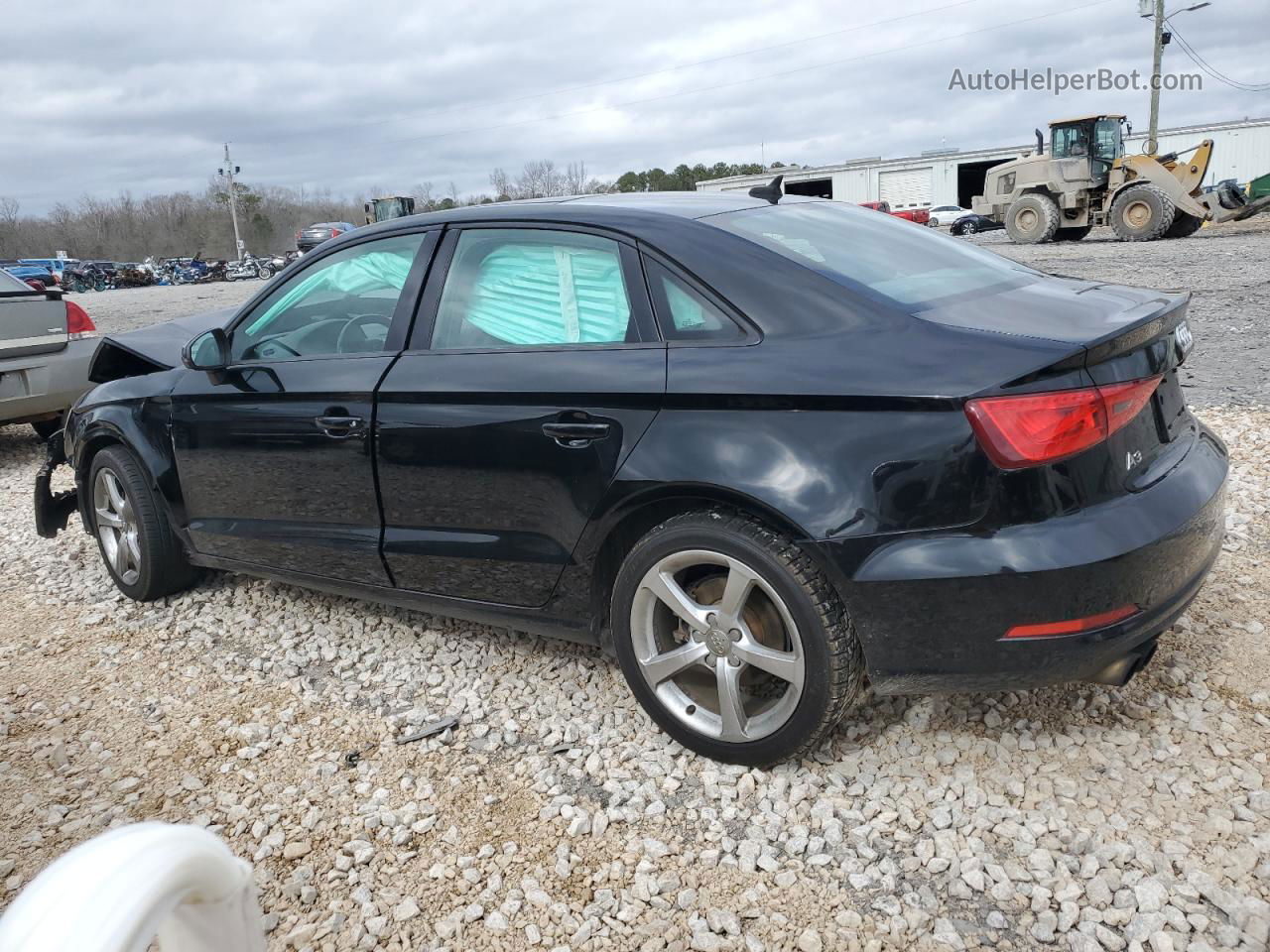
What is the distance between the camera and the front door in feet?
11.0

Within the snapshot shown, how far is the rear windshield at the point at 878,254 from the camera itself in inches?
106

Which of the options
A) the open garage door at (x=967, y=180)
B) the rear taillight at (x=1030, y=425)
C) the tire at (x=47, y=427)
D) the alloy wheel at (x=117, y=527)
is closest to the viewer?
the rear taillight at (x=1030, y=425)

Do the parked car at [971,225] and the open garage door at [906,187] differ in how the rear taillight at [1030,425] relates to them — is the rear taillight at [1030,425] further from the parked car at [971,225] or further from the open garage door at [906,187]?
the open garage door at [906,187]

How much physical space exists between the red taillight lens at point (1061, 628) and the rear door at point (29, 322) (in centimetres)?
701

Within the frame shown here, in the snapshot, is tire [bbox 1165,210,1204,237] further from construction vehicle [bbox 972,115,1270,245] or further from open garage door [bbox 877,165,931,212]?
open garage door [bbox 877,165,931,212]

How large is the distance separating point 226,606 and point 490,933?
8.41ft

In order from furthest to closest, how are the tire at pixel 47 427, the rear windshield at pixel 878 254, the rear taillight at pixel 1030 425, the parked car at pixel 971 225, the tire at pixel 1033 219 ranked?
the parked car at pixel 971 225 < the tire at pixel 1033 219 < the tire at pixel 47 427 < the rear windshield at pixel 878 254 < the rear taillight at pixel 1030 425

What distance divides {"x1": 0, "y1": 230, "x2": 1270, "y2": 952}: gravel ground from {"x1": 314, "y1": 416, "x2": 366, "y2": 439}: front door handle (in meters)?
0.91

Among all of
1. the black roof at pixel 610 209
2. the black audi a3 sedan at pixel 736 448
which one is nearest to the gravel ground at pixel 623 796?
the black audi a3 sedan at pixel 736 448

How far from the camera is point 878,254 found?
9.71 ft

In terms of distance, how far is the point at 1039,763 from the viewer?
270 centimetres

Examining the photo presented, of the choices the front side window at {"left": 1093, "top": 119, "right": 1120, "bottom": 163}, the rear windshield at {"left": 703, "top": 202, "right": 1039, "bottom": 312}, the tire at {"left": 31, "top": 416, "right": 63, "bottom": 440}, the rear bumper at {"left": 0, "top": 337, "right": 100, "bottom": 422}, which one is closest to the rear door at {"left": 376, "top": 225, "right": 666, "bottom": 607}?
the rear windshield at {"left": 703, "top": 202, "right": 1039, "bottom": 312}

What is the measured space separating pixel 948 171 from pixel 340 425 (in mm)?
53217

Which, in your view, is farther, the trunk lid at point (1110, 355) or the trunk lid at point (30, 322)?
the trunk lid at point (30, 322)
